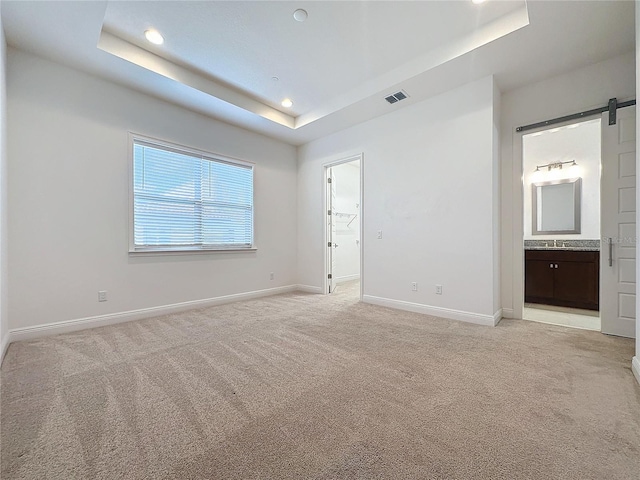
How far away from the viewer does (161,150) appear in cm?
368

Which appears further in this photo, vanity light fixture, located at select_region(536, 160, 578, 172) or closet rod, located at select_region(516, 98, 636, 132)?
vanity light fixture, located at select_region(536, 160, 578, 172)

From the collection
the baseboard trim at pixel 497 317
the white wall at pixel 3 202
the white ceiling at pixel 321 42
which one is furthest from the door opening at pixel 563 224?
the white wall at pixel 3 202

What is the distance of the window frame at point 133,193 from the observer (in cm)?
337

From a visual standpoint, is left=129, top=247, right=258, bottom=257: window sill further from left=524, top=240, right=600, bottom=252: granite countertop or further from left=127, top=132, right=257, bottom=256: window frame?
left=524, top=240, right=600, bottom=252: granite countertop

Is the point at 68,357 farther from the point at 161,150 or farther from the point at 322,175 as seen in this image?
the point at 322,175

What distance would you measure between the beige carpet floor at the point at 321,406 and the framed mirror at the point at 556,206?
2221 mm

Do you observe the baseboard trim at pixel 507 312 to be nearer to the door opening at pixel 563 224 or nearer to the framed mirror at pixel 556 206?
the door opening at pixel 563 224

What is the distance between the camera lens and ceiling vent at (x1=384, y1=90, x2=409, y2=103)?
11.5 feet

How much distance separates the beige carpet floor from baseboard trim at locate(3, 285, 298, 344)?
6.8 inches

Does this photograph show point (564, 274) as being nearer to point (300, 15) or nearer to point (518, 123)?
point (518, 123)

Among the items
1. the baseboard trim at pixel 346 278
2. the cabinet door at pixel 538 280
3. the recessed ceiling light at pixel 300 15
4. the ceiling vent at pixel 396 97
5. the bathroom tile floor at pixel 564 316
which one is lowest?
the bathroom tile floor at pixel 564 316

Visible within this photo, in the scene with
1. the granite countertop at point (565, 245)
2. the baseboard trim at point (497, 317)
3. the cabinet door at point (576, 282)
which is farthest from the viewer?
the granite countertop at point (565, 245)

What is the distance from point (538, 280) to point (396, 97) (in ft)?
11.6

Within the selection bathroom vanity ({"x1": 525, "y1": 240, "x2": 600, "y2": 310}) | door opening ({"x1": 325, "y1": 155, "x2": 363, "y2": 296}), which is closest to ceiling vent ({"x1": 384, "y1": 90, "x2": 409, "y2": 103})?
door opening ({"x1": 325, "y1": 155, "x2": 363, "y2": 296})
